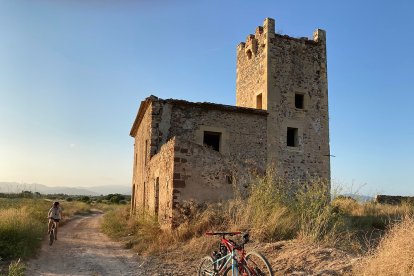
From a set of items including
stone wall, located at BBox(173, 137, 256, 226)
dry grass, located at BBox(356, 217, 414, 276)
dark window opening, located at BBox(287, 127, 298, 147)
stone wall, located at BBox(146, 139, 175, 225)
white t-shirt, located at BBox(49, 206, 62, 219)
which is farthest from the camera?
dark window opening, located at BBox(287, 127, 298, 147)

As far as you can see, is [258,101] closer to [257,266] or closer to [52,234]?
[52,234]

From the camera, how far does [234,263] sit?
540 centimetres

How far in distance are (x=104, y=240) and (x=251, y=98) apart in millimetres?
9925

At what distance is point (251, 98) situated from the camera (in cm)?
1938

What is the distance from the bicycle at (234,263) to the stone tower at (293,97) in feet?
35.0

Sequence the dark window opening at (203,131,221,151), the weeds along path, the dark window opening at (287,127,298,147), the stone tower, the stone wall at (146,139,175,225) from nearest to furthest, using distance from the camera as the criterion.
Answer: the weeds along path → the stone wall at (146,139,175,225) → the dark window opening at (203,131,221,151) → the stone tower → the dark window opening at (287,127,298,147)

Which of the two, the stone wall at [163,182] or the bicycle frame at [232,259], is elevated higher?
the stone wall at [163,182]

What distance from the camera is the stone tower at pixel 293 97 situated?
17.2 m

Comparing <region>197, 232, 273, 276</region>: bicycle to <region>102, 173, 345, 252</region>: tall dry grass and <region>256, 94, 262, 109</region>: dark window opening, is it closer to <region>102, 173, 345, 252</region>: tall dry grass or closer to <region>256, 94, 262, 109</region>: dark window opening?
<region>102, 173, 345, 252</region>: tall dry grass

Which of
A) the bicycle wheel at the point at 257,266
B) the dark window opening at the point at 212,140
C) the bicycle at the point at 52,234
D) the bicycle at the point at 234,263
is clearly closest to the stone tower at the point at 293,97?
the dark window opening at the point at 212,140

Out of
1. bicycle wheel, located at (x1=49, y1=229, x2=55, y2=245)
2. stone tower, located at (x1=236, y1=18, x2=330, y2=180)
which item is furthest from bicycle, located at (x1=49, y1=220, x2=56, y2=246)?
stone tower, located at (x1=236, y1=18, x2=330, y2=180)

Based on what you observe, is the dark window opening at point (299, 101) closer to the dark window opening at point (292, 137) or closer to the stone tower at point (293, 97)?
the stone tower at point (293, 97)

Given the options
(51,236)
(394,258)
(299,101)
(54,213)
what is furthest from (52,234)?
(299,101)

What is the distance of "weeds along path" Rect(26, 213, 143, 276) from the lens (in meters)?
8.11
